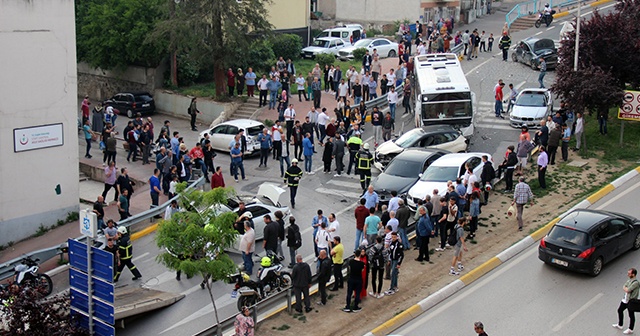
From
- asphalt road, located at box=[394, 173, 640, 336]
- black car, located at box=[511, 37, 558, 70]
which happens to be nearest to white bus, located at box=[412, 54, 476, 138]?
asphalt road, located at box=[394, 173, 640, 336]

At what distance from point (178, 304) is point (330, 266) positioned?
3847 mm

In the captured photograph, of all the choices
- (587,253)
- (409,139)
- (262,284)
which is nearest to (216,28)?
(409,139)

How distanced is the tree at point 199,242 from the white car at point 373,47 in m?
31.3

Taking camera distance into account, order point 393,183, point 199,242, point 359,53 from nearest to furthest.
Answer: point 199,242
point 393,183
point 359,53

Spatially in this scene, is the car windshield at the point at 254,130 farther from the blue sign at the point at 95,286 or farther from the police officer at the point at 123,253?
the blue sign at the point at 95,286

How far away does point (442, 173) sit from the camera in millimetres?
24047

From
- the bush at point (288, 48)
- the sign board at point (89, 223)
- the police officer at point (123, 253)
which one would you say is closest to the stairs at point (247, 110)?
the bush at point (288, 48)

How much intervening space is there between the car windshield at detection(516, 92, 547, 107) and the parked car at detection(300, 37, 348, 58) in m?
17.6

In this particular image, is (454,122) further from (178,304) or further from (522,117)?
(178,304)

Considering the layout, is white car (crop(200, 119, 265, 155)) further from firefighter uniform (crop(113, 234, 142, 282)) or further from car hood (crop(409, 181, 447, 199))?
firefighter uniform (crop(113, 234, 142, 282))

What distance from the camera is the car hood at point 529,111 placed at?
31.7m

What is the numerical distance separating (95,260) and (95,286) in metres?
0.56

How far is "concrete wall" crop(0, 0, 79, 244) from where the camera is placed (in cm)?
2422

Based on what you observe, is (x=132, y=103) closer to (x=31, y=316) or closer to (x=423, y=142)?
(x=423, y=142)
